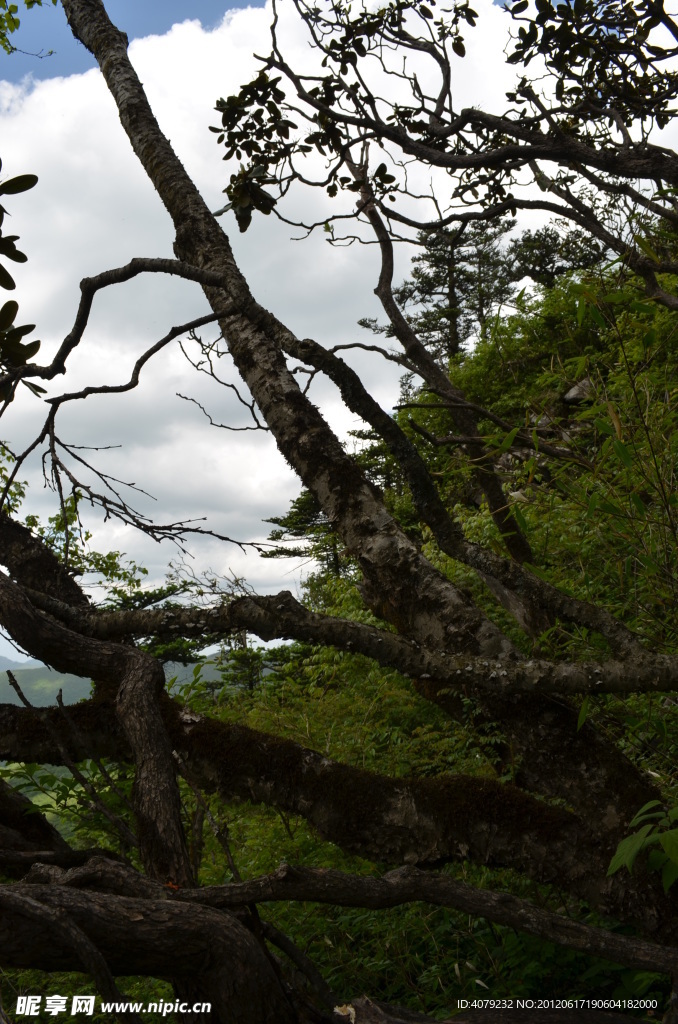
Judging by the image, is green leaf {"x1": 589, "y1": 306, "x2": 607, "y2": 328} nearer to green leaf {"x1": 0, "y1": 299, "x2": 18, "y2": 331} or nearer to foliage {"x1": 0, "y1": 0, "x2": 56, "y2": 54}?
green leaf {"x1": 0, "y1": 299, "x2": 18, "y2": 331}

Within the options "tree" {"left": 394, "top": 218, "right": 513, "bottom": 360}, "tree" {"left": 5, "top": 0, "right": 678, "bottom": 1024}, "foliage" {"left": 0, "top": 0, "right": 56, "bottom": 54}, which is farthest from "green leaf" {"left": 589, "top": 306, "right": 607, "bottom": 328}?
"tree" {"left": 394, "top": 218, "right": 513, "bottom": 360}

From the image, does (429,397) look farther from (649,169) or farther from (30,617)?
(30,617)

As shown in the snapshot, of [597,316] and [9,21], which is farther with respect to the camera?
[9,21]

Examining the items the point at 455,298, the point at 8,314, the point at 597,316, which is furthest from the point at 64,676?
the point at 597,316

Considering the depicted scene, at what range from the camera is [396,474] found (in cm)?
2034

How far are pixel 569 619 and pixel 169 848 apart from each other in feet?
6.53

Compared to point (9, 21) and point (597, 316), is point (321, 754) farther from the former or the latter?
point (9, 21)

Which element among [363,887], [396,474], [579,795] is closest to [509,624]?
[579,795]

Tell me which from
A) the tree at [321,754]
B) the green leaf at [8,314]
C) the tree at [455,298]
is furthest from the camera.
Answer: the tree at [455,298]

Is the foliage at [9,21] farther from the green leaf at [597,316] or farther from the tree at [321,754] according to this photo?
the green leaf at [597,316]

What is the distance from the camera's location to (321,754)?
10.9 feet

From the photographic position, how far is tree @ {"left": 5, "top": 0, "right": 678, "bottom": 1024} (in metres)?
2.05

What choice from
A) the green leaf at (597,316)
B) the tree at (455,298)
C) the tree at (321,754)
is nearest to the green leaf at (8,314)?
the tree at (321,754)

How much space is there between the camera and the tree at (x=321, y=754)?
2.05m
